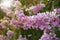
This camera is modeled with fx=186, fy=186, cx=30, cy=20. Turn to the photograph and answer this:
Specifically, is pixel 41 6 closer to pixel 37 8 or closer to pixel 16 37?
pixel 37 8

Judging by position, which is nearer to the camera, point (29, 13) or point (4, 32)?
point (29, 13)

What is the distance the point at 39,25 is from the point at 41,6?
0.17 meters

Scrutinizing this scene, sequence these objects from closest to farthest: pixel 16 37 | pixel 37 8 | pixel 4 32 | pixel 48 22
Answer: pixel 48 22 → pixel 37 8 → pixel 16 37 → pixel 4 32

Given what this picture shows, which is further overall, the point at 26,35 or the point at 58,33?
the point at 26,35

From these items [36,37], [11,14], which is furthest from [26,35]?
[11,14]

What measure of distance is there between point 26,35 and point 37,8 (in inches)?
5.9

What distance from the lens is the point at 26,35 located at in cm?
89

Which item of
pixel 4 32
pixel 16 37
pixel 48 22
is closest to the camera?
pixel 48 22

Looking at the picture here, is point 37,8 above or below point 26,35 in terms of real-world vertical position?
above

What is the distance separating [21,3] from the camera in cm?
97

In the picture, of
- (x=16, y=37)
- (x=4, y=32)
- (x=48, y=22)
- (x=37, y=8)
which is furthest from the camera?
(x=4, y=32)

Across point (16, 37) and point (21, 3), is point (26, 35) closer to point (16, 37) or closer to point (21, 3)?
point (16, 37)

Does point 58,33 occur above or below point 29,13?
below

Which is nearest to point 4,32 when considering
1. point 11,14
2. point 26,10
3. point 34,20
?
point 11,14
